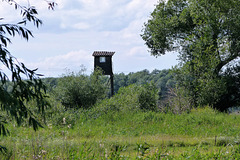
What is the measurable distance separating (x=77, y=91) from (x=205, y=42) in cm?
836

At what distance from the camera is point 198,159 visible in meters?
4.96

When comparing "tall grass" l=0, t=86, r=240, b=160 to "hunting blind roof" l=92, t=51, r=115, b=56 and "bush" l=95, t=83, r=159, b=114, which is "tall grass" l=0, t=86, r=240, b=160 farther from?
"hunting blind roof" l=92, t=51, r=115, b=56

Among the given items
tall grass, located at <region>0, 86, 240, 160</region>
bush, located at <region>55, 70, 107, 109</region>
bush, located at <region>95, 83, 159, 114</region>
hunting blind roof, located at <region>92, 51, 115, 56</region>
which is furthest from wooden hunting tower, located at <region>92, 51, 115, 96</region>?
tall grass, located at <region>0, 86, 240, 160</region>

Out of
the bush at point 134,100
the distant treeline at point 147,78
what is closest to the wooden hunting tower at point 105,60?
the bush at point 134,100

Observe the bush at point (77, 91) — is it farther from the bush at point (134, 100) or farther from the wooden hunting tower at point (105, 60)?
the wooden hunting tower at point (105, 60)

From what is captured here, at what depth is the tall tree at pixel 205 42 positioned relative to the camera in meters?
16.8

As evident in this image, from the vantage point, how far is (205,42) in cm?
1705

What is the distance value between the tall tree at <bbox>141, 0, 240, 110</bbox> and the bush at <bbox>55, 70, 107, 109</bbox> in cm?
573

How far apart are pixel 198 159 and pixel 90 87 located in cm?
1158

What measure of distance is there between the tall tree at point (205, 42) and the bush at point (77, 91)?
5.73 m

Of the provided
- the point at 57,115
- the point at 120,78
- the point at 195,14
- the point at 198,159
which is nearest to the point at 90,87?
the point at 57,115

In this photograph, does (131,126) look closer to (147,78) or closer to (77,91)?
(77,91)

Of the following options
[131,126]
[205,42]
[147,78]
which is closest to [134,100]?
[131,126]

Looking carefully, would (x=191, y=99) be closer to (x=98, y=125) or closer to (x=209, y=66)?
(x=209, y=66)
